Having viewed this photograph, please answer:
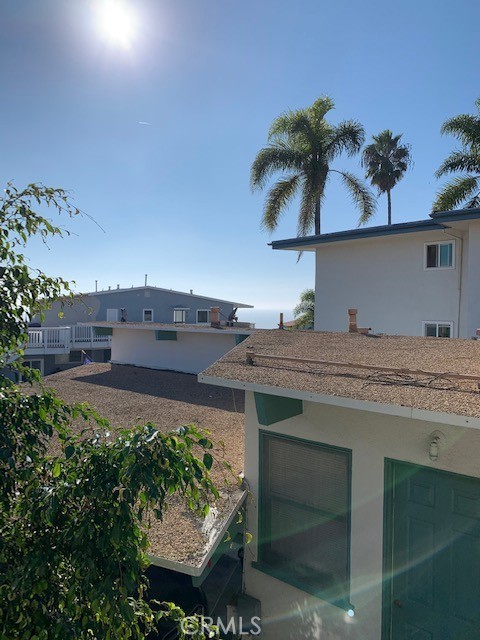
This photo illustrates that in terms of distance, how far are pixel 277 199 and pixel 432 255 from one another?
10936 millimetres

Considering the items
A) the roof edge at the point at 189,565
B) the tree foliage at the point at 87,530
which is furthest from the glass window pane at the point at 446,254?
the tree foliage at the point at 87,530

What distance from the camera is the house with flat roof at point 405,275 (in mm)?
13047

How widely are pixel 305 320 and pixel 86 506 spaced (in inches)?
1092

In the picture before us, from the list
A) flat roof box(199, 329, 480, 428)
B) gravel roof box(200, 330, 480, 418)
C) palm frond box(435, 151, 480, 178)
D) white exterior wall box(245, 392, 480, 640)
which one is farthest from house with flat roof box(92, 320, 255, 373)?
palm frond box(435, 151, 480, 178)

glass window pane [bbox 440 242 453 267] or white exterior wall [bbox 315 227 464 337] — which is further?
white exterior wall [bbox 315 227 464 337]

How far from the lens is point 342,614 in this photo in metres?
4.50

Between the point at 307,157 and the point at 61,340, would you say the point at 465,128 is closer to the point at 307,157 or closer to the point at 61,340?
the point at 307,157

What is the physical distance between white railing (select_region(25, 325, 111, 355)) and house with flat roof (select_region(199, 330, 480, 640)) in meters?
22.8

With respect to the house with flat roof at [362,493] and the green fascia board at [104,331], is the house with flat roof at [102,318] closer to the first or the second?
the green fascia board at [104,331]

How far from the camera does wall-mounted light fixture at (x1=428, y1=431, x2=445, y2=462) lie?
3918mm

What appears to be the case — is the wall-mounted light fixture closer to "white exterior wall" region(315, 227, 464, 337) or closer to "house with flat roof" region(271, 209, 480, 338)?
"house with flat roof" region(271, 209, 480, 338)

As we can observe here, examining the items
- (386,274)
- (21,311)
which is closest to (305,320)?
(386,274)

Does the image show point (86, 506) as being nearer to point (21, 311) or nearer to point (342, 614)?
point (21, 311)

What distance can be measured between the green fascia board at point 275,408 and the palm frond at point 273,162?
20792mm
